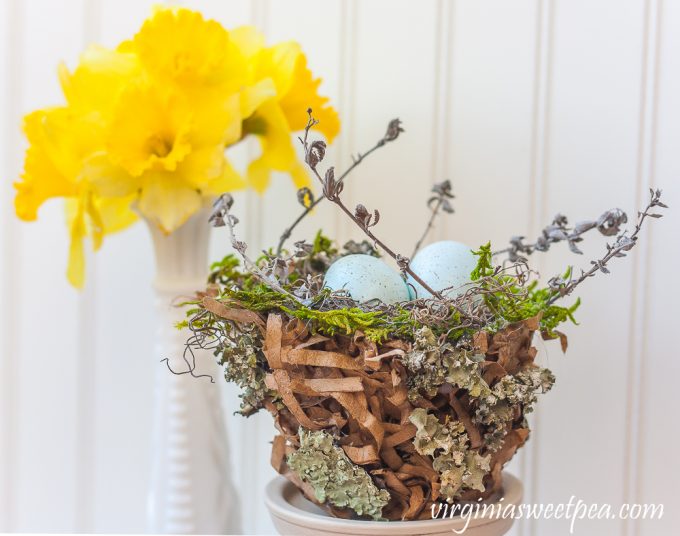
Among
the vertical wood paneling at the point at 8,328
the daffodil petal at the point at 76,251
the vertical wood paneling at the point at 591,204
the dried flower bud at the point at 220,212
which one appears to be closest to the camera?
the dried flower bud at the point at 220,212

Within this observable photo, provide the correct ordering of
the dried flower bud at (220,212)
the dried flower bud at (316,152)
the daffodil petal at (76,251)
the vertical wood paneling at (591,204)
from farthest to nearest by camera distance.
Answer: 1. the vertical wood paneling at (591,204)
2. the daffodil petal at (76,251)
3. the dried flower bud at (220,212)
4. the dried flower bud at (316,152)

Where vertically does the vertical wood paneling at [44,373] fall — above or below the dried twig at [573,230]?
below

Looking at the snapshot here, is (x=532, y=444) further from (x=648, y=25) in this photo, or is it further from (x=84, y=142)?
(x=84, y=142)

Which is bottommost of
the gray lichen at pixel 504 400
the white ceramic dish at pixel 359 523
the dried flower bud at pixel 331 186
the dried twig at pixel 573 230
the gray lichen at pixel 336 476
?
the white ceramic dish at pixel 359 523

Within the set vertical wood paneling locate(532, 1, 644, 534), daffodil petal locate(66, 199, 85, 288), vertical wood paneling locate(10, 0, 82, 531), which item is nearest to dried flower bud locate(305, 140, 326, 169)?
daffodil petal locate(66, 199, 85, 288)

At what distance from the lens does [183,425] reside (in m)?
0.77

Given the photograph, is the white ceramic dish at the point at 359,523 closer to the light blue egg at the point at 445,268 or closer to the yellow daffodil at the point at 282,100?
the light blue egg at the point at 445,268

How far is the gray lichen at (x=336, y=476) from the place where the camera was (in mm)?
569

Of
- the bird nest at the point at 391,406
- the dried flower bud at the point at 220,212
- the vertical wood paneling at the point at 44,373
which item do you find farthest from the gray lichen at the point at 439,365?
the vertical wood paneling at the point at 44,373

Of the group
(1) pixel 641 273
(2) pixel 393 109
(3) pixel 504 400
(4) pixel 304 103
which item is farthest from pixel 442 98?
(3) pixel 504 400

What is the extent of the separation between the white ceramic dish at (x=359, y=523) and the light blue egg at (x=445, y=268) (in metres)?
0.19

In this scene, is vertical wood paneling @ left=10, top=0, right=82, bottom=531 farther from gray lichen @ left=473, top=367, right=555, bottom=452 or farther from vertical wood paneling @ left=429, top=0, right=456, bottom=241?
gray lichen @ left=473, top=367, right=555, bottom=452

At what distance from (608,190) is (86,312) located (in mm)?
701

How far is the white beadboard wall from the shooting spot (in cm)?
86
